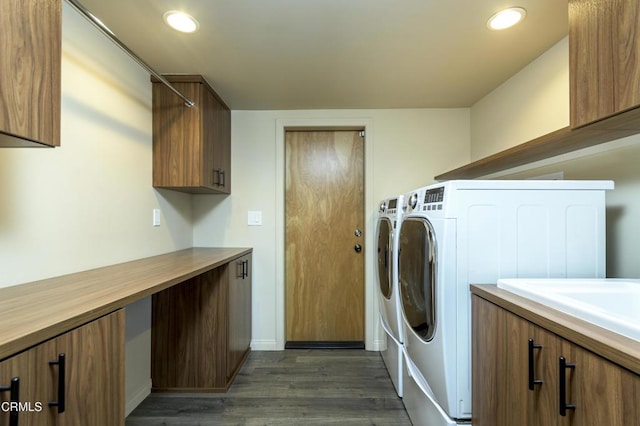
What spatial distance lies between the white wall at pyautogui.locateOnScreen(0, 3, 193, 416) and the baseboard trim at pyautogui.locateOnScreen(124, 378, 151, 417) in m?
0.02

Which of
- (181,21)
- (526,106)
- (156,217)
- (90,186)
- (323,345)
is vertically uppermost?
(181,21)

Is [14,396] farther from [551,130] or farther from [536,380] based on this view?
[551,130]

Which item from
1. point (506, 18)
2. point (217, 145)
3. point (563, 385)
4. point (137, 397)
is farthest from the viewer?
point (217, 145)

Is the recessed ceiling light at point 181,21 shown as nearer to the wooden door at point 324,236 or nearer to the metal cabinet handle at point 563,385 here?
the wooden door at point 324,236

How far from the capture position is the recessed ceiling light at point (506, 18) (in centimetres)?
141

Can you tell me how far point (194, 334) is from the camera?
76.4 inches

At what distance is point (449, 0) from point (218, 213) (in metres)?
2.29

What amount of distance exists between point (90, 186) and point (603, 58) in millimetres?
2195

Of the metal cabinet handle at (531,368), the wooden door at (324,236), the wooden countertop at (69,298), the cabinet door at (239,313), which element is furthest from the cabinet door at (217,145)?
the metal cabinet handle at (531,368)

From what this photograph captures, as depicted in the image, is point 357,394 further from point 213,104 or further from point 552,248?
point 213,104

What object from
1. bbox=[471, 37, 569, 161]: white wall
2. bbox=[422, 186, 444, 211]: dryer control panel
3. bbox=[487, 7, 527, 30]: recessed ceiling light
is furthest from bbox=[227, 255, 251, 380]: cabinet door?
bbox=[471, 37, 569, 161]: white wall

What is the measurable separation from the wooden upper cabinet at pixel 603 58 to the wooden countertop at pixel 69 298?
1632 mm

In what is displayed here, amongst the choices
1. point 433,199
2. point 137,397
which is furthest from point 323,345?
point 433,199

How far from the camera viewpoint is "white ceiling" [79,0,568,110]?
1.39 m
